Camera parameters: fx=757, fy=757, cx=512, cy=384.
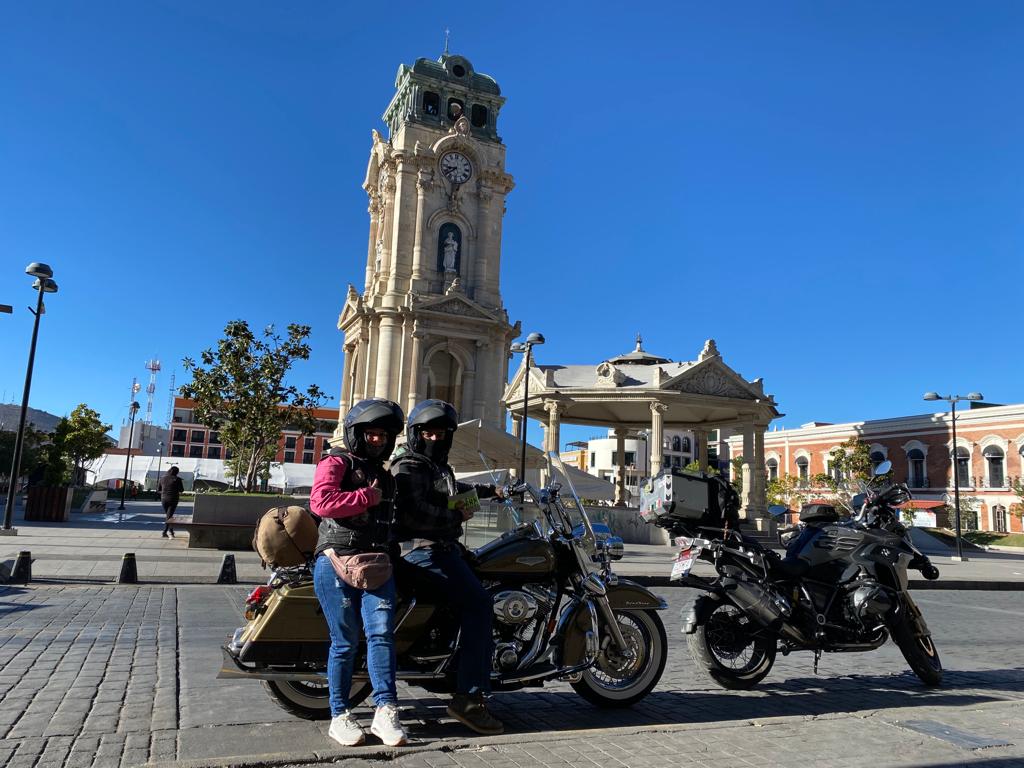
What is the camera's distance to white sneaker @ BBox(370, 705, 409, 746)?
151 inches

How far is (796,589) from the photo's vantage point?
611 centimetres

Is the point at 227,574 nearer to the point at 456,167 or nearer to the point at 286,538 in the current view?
the point at 286,538

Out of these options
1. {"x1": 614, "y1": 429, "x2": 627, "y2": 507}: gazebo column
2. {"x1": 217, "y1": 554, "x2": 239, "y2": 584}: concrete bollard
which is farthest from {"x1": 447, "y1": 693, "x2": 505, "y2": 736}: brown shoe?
{"x1": 614, "y1": 429, "x2": 627, "y2": 507}: gazebo column

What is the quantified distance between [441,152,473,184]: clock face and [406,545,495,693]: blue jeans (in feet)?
140

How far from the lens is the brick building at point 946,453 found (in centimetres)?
4934

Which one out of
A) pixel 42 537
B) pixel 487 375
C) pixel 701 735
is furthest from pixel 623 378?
pixel 701 735

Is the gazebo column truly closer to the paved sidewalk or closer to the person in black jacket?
the paved sidewalk

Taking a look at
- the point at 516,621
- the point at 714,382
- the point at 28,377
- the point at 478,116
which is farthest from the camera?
the point at 478,116

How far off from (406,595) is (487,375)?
1487 inches

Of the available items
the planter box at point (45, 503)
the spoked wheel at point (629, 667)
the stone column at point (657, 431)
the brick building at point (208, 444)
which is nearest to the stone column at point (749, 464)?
the stone column at point (657, 431)

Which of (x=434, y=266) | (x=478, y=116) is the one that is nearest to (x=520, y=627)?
(x=434, y=266)

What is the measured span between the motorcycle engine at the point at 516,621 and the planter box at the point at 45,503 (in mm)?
24964

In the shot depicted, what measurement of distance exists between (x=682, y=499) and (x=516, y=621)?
5.70 ft

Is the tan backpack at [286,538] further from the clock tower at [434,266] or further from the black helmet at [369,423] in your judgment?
the clock tower at [434,266]
